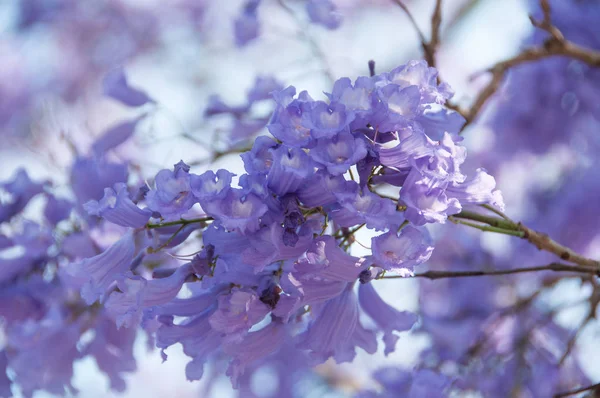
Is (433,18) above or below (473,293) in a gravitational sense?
above

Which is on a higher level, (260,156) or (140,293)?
(260,156)

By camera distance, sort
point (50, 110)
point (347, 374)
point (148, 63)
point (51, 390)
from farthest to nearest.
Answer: point (148, 63)
point (347, 374)
point (50, 110)
point (51, 390)

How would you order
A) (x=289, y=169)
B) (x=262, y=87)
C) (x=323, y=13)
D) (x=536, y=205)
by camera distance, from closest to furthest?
(x=289, y=169) < (x=262, y=87) < (x=323, y=13) < (x=536, y=205)

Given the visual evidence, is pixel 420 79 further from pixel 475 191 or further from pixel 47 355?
pixel 47 355

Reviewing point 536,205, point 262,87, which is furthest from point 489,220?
point 536,205

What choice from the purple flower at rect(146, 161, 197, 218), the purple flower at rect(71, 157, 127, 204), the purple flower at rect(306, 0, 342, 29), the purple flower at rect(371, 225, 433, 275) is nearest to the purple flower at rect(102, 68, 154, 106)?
the purple flower at rect(71, 157, 127, 204)

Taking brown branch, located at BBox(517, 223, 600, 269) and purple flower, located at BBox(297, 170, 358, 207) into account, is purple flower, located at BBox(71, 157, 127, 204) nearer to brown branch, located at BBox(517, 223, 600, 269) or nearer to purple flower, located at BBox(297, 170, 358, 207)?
purple flower, located at BBox(297, 170, 358, 207)

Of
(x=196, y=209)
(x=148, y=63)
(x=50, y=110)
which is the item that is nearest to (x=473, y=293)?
(x=196, y=209)

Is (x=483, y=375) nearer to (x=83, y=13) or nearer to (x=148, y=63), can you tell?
(x=148, y=63)
